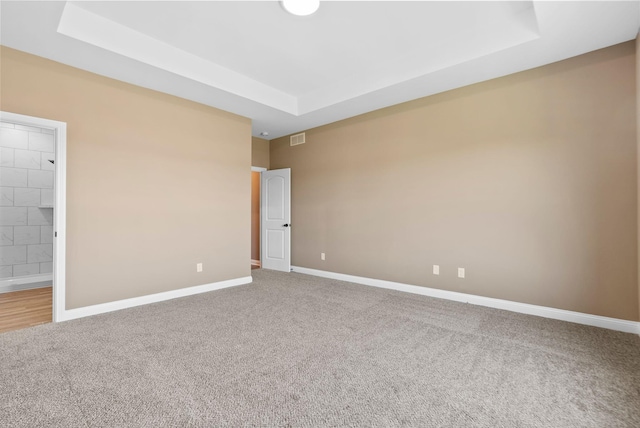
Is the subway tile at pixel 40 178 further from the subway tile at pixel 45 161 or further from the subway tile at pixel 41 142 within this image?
the subway tile at pixel 41 142

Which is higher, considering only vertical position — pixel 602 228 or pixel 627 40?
pixel 627 40

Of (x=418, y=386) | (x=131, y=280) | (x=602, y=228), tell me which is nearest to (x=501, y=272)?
(x=602, y=228)

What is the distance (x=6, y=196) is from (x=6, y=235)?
58cm

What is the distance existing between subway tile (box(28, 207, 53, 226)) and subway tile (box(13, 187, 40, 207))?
94mm

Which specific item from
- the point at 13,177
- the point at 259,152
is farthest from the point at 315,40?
the point at 13,177

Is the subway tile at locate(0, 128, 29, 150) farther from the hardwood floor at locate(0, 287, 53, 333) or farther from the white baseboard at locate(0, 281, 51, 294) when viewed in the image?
the hardwood floor at locate(0, 287, 53, 333)

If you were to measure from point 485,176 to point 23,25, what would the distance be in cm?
477

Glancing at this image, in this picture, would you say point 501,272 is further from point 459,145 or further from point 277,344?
point 277,344

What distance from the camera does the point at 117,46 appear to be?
288 centimetres

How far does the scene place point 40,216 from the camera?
470 centimetres

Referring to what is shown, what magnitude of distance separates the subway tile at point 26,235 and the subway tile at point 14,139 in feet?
4.04

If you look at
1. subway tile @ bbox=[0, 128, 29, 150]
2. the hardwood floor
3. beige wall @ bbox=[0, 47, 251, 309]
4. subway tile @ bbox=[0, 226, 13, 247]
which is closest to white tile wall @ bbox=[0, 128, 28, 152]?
subway tile @ bbox=[0, 128, 29, 150]

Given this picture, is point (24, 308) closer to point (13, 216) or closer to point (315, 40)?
point (13, 216)

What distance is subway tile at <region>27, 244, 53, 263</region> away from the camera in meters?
4.59
